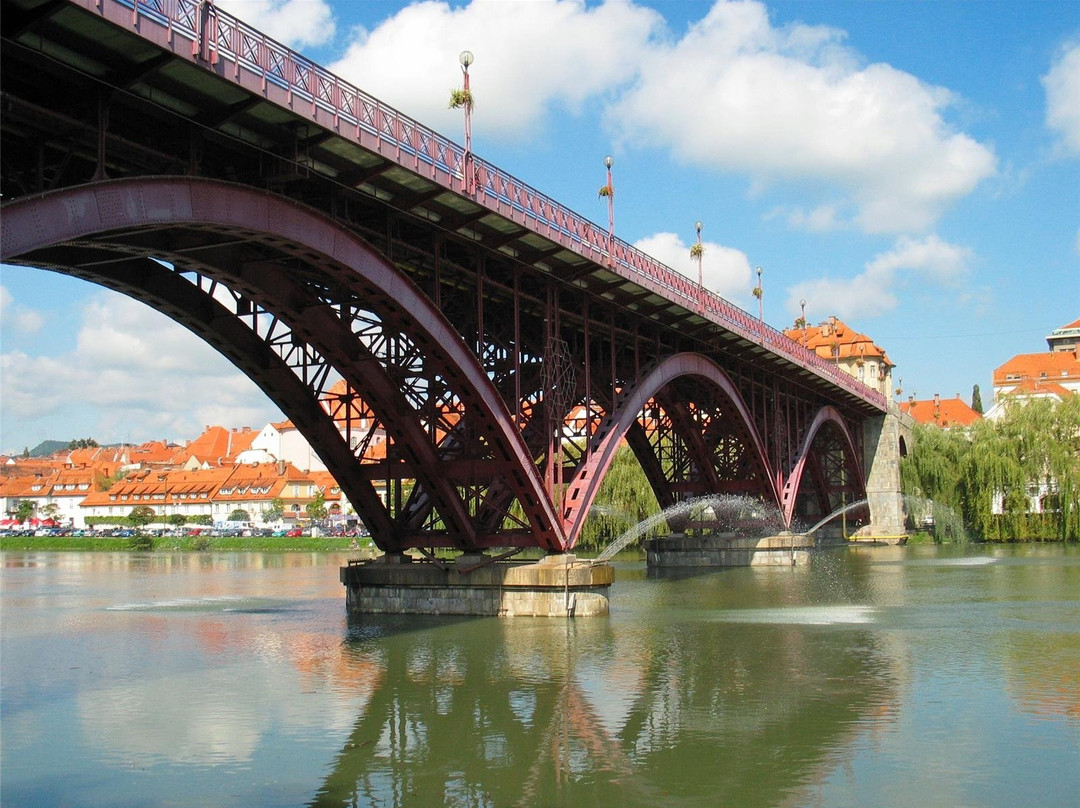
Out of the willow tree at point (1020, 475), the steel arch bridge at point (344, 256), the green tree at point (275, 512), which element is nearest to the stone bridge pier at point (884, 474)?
the willow tree at point (1020, 475)

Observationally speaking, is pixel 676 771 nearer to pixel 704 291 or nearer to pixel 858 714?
pixel 858 714

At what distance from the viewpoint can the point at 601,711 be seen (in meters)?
19.4

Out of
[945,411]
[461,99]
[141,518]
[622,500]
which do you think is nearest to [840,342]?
[945,411]

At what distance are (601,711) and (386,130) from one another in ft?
40.4

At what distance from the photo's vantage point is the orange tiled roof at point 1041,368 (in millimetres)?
121625

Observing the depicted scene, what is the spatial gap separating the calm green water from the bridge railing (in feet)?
34.3

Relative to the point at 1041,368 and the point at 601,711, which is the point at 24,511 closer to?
the point at 1041,368

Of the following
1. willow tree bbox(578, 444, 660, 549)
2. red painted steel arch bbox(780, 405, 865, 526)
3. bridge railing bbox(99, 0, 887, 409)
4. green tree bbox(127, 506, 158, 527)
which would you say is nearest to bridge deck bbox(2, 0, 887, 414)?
bridge railing bbox(99, 0, 887, 409)

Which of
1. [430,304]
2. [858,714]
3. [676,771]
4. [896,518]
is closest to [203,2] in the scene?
[430,304]

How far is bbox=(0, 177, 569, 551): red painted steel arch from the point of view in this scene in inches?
635

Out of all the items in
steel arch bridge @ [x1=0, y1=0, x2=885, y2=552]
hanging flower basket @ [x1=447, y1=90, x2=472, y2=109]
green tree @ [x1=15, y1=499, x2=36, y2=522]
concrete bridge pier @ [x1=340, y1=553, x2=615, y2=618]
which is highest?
hanging flower basket @ [x1=447, y1=90, x2=472, y2=109]

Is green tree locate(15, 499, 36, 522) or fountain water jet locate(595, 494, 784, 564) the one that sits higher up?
green tree locate(15, 499, 36, 522)

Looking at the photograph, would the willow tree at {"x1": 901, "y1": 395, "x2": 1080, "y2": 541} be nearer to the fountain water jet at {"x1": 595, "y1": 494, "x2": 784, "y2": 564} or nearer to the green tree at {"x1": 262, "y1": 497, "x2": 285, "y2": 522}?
the fountain water jet at {"x1": 595, "y1": 494, "x2": 784, "y2": 564}

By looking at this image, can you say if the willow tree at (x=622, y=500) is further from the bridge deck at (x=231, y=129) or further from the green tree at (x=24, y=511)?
the green tree at (x=24, y=511)
